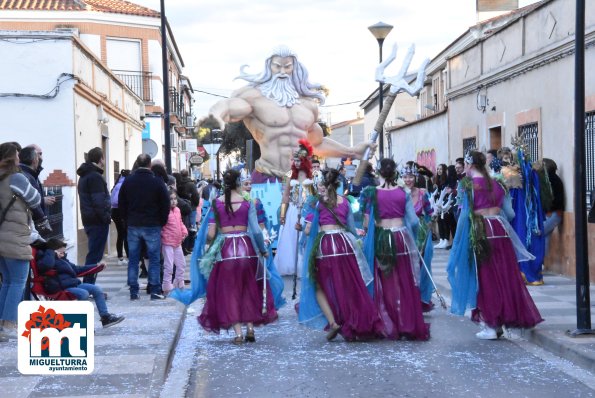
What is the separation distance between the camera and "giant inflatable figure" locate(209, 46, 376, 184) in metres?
15.2

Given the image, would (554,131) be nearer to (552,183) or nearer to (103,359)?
(552,183)

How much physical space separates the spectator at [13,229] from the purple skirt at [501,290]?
166 inches

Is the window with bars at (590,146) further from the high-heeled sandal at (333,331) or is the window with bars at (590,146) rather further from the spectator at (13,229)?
the spectator at (13,229)

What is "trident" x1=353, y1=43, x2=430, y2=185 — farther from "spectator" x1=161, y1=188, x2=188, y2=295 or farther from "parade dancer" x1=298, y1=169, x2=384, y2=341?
"parade dancer" x1=298, y1=169, x2=384, y2=341

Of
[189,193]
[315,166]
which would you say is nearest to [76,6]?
A: [189,193]

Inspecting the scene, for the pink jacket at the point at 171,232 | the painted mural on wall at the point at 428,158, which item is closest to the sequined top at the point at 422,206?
the pink jacket at the point at 171,232

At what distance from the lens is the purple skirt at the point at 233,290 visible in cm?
942

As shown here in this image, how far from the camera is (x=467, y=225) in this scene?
387 inches

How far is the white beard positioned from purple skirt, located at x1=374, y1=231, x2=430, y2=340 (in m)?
5.84

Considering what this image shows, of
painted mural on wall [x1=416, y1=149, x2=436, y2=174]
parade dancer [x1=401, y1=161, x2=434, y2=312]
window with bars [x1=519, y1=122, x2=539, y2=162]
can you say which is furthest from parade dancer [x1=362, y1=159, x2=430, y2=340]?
painted mural on wall [x1=416, y1=149, x2=436, y2=174]

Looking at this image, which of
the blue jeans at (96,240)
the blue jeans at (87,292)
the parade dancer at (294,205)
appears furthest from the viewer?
the blue jeans at (96,240)

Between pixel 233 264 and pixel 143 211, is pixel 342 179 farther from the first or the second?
pixel 143 211

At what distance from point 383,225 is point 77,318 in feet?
13.5

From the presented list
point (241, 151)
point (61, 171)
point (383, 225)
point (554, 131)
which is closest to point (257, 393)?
point (383, 225)
